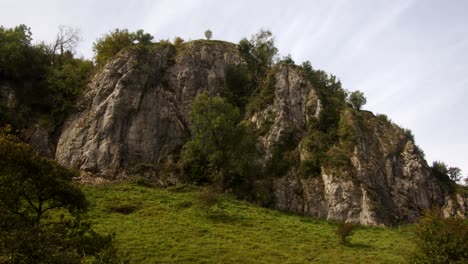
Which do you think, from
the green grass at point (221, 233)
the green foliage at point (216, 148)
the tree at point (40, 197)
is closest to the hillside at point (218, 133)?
the green foliage at point (216, 148)

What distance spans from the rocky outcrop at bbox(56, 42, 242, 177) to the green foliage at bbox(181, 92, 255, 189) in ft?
17.7

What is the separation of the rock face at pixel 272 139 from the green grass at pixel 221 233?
5818 millimetres

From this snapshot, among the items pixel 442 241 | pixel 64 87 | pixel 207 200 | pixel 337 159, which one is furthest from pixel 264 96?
pixel 442 241

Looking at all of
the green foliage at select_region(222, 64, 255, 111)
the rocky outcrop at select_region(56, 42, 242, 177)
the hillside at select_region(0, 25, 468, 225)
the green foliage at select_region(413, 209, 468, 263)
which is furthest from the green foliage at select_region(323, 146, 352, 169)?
the green foliage at select_region(413, 209, 468, 263)

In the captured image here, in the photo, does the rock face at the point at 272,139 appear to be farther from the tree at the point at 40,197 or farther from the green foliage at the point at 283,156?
the tree at the point at 40,197

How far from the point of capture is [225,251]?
33.9 meters

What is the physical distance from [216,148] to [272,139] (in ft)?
32.1

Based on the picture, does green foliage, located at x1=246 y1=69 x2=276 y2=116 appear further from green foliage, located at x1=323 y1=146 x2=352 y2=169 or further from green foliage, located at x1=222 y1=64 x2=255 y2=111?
green foliage, located at x1=323 y1=146 x2=352 y2=169

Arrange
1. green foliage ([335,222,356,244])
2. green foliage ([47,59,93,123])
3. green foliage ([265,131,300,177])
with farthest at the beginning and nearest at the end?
green foliage ([47,59,93,123])
green foliage ([265,131,300,177])
green foliage ([335,222,356,244])

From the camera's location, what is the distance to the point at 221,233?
38.9 m

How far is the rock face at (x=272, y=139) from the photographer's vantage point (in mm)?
55375

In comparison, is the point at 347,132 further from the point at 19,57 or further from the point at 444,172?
the point at 19,57

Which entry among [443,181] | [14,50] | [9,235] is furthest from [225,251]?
[14,50]

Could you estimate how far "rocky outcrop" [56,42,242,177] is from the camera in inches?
2306
